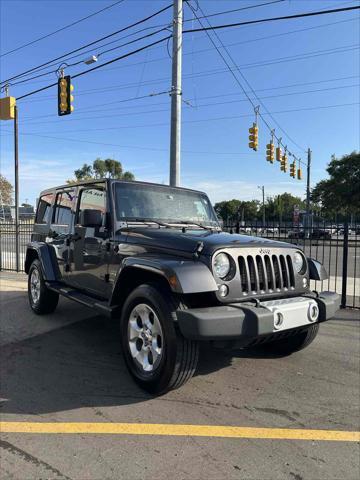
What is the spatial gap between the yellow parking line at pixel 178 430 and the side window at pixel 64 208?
3.10 m

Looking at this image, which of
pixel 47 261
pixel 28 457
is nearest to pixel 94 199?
pixel 47 261

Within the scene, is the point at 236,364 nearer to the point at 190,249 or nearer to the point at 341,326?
the point at 190,249

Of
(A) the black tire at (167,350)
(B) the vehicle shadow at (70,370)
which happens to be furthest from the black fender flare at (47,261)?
(A) the black tire at (167,350)

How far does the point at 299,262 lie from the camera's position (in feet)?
14.2

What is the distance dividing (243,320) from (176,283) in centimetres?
59

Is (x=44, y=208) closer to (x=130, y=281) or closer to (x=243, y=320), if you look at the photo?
(x=130, y=281)

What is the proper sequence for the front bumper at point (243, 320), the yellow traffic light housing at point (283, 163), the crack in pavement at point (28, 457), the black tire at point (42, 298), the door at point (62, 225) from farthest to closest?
1. the yellow traffic light housing at point (283, 163)
2. the black tire at point (42, 298)
3. the door at point (62, 225)
4. the front bumper at point (243, 320)
5. the crack in pavement at point (28, 457)

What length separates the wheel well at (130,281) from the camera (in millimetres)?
3885

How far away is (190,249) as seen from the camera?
3.66m

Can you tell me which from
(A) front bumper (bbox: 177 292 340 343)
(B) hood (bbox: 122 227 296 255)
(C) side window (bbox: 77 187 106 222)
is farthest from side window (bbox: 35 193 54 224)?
(A) front bumper (bbox: 177 292 340 343)

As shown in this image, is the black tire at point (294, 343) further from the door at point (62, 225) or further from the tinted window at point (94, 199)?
the door at point (62, 225)

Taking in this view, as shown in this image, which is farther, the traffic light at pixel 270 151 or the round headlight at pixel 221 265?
the traffic light at pixel 270 151

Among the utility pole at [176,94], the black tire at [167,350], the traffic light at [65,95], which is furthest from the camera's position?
the traffic light at [65,95]

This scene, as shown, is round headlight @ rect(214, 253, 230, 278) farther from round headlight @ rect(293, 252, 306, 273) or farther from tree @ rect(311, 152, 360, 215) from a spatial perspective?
tree @ rect(311, 152, 360, 215)
